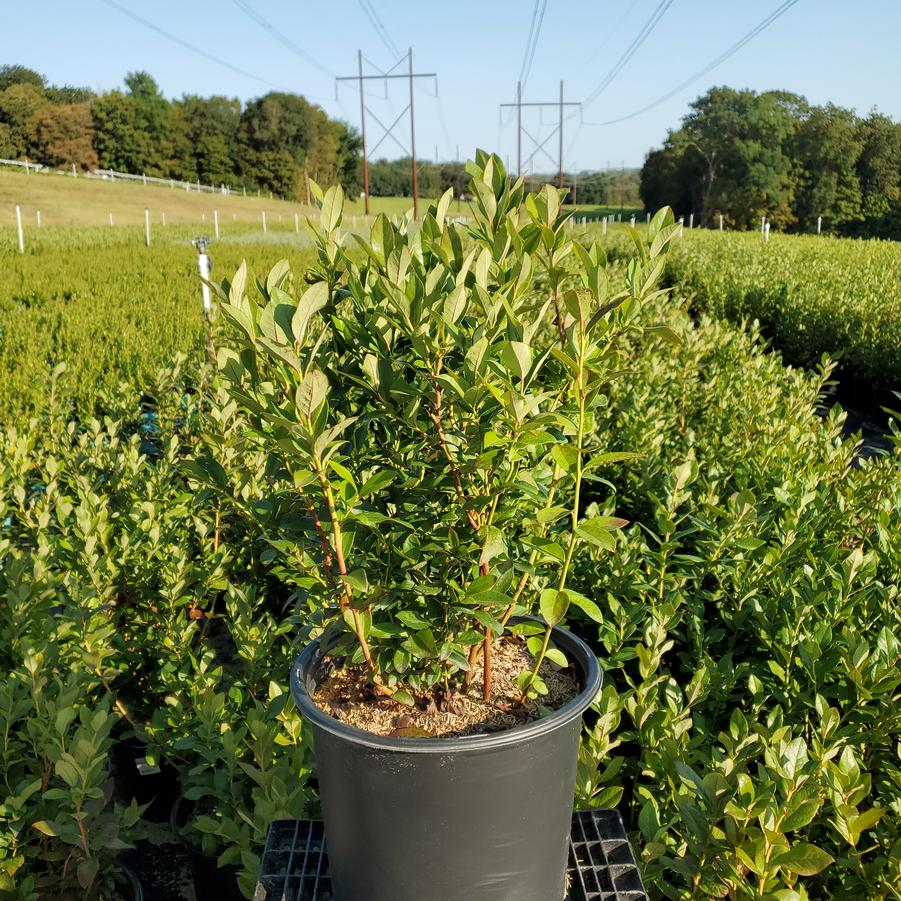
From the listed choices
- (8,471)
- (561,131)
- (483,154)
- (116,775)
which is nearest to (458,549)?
(483,154)

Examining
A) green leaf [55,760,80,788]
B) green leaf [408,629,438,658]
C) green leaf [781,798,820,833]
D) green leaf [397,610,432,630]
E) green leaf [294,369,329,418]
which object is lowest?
green leaf [55,760,80,788]

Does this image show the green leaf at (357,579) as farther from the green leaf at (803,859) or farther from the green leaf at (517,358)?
the green leaf at (803,859)

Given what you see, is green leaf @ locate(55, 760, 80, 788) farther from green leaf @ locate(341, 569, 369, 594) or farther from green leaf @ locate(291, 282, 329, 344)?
green leaf @ locate(291, 282, 329, 344)

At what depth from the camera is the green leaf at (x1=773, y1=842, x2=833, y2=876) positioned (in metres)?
1.23

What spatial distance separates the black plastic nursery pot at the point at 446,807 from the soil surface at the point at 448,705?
11 centimetres

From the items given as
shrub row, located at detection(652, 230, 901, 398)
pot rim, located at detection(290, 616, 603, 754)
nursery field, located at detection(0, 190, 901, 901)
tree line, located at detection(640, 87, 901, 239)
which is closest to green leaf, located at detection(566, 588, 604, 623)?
pot rim, located at detection(290, 616, 603, 754)

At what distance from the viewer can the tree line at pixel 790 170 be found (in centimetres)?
5212

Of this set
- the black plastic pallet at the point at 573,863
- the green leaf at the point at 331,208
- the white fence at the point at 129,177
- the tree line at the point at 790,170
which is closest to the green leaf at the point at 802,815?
the black plastic pallet at the point at 573,863

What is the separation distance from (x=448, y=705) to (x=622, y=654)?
30.9 inches

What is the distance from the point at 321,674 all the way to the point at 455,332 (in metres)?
0.71

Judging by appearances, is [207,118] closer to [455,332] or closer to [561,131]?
[561,131]

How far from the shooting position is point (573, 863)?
1497mm

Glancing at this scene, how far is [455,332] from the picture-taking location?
3.91ft

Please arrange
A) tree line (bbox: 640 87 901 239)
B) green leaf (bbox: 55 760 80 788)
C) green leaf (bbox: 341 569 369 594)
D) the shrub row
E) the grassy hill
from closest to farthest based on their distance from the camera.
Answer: green leaf (bbox: 341 569 369 594) < green leaf (bbox: 55 760 80 788) < the shrub row < the grassy hill < tree line (bbox: 640 87 901 239)
